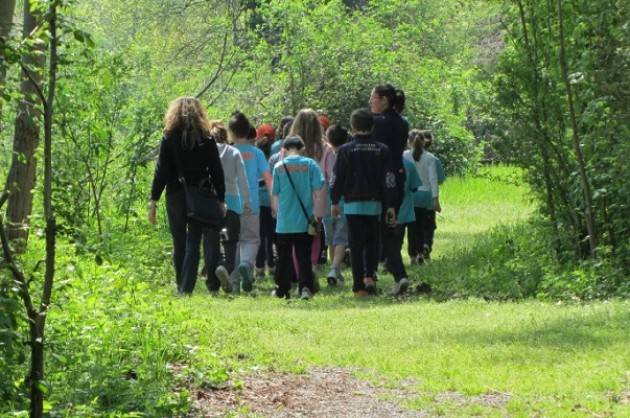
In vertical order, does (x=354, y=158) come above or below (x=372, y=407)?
above

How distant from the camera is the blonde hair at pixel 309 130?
16.7m

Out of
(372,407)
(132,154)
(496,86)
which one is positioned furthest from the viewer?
(132,154)

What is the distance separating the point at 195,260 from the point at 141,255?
206cm

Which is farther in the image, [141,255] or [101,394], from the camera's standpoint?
[141,255]

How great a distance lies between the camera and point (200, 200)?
571 inches

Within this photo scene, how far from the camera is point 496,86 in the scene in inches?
665

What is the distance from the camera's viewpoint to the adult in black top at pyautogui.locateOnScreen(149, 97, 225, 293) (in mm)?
14453

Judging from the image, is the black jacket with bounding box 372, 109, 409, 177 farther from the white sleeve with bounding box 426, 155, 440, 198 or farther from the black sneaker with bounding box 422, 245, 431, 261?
the black sneaker with bounding box 422, 245, 431, 261

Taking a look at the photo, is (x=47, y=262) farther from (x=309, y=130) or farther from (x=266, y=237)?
(x=266, y=237)

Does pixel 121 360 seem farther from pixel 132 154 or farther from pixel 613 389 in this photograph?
pixel 132 154

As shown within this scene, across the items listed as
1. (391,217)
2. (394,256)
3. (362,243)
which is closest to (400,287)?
(394,256)

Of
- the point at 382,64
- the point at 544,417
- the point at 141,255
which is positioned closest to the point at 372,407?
the point at 544,417

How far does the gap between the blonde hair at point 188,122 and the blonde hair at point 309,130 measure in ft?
7.62

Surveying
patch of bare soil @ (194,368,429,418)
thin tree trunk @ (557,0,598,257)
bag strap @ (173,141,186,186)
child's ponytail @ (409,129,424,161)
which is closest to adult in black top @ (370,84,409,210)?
thin tree trunk @ (557,0,598,257)
